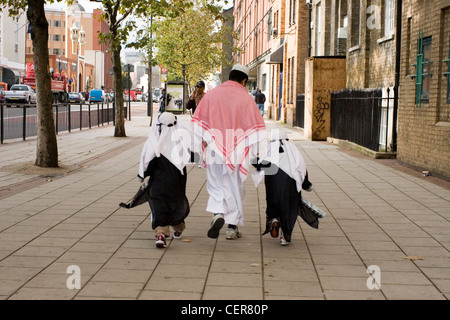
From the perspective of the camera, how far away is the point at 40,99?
12297 millimetres

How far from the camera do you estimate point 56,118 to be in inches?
853

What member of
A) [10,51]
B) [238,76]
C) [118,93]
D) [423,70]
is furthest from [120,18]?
[10,51]

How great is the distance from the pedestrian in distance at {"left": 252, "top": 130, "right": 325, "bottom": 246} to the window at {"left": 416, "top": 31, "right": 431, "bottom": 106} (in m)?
6.94

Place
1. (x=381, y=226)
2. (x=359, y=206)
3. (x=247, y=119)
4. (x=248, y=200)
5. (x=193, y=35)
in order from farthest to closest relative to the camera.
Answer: (x=193, y=35), (x=248, y=200), (x=359, y=206), (x=381, y=226), (x=247, y=119)

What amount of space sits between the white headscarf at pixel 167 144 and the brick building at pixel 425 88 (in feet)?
21.0

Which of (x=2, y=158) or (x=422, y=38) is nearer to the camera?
(x=422, y=38)

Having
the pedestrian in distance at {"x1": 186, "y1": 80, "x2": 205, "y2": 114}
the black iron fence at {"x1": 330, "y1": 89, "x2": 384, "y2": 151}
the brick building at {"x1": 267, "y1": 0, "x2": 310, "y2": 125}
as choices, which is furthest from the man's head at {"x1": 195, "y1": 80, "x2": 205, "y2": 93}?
the brick building at {"x1": 267, "y1": 0, "x2": 310, "y2": 125}

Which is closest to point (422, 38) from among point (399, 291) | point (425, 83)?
point (425, 83)

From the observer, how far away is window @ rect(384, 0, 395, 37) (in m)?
16.7

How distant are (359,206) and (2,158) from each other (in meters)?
8.79

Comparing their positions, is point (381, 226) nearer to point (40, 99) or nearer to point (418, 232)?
point (418, 232)

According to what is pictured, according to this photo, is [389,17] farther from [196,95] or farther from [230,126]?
[230,126]

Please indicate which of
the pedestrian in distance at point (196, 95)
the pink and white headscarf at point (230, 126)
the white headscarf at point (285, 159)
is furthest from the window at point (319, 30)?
the white headscarf at point (285, 159)

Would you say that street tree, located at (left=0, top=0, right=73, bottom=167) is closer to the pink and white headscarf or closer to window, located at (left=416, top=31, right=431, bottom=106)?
the pink and white headscarf
